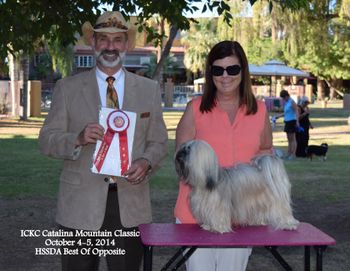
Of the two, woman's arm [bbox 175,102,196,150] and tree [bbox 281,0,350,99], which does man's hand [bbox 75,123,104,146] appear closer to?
woman's arm [bbox 175,102,196,150]

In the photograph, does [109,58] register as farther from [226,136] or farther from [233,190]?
[233,190]

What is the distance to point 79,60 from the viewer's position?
7756 centimetres

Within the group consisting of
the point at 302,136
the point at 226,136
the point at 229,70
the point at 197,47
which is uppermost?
the point at 197,47

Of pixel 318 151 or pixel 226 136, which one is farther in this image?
pixel 318 151

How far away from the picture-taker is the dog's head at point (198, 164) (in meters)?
3.27

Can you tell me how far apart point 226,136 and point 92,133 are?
0.82 meters

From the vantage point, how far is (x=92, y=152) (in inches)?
145

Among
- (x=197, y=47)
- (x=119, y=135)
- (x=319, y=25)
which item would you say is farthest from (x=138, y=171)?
(x=197, y=47)

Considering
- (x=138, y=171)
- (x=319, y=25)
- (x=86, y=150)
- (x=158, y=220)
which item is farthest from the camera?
(x=319, y=25)

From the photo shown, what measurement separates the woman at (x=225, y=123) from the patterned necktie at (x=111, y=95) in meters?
0.42

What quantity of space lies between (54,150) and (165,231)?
0.82 metres

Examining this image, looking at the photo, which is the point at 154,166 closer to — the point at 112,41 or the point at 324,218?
the point at 112,41

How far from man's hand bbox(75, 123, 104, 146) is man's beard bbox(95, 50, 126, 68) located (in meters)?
0.39

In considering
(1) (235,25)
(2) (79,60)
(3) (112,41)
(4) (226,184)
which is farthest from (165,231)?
(2) (79,60)
